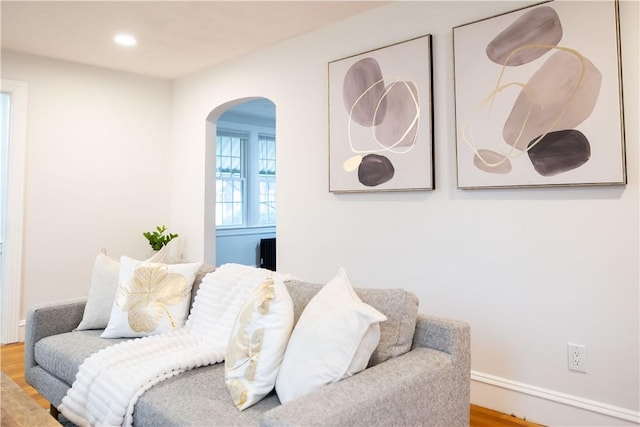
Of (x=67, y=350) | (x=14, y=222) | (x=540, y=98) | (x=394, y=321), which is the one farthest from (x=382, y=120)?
(x=14, y=222)

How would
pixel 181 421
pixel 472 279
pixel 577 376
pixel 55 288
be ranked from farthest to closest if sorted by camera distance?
pixel 55 288 → pixel 472 279 → pixel 577 376 → pixel 181 421

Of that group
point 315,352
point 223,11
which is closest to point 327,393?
point 315,352

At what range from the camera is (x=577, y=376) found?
220 centimetres

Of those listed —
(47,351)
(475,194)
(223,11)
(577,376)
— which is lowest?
(577,376)

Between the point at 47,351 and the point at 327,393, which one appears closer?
the point at 327,393

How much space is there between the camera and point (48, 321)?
2404 mm

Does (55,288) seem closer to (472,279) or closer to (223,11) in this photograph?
(223,11)

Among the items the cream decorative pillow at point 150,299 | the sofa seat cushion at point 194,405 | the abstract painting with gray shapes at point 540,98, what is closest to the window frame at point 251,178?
the cream decorative pillow at point 150,299

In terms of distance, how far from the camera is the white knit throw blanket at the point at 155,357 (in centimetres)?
168

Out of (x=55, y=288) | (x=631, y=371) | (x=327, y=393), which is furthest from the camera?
(x=55, y=288)

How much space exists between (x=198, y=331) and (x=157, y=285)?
40 cm

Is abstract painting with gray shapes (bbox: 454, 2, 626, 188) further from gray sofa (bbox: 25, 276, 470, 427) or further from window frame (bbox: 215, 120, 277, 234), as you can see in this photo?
window frame (bbox: 215, 120, 277, 234)

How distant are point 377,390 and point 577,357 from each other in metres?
1.41

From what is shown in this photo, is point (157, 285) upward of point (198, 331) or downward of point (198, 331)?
upward
